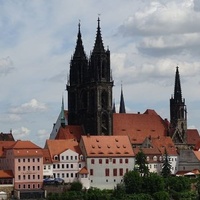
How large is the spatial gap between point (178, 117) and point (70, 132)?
21.8 m

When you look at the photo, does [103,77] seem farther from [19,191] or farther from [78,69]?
[19,191]

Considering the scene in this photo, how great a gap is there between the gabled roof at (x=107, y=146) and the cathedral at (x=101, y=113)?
8006mm

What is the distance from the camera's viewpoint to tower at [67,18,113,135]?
144m

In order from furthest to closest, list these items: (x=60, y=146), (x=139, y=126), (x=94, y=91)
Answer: (x=139, y=126) < (x=94, y=91) < (x=60, y=146)

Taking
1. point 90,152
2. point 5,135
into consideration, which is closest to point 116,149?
point 90,152

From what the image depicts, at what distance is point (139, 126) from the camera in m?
151

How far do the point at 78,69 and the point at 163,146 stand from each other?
2042 centimetres

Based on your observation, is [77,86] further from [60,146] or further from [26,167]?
[26,167]

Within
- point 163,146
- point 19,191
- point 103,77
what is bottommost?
point 19,191

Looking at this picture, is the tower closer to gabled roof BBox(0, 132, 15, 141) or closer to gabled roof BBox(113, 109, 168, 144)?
gabled roof BBox(113, 109, 168, 144)

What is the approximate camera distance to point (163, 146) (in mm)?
145375

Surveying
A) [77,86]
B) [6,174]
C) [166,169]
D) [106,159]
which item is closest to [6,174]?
[6,174]

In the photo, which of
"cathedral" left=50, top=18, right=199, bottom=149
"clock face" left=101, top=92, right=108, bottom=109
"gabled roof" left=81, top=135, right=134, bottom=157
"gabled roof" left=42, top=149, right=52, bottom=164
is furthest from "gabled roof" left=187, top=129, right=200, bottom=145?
"gabled roof" left=42, top=149, right=52, bottom=164

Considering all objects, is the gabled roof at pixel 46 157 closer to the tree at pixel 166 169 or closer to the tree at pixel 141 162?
the tree at pixel 141 162
